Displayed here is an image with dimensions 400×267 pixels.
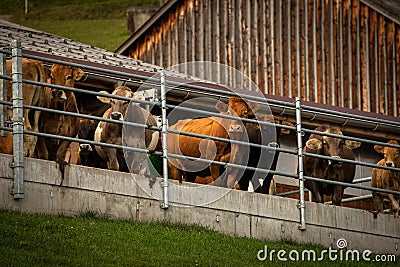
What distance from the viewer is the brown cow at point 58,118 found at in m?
16.8

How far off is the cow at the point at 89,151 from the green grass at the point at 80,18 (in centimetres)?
3276

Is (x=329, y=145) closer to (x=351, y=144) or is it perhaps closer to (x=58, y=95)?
(x=351, y=144)

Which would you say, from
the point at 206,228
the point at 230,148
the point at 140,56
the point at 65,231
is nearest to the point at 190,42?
the point at 140,56

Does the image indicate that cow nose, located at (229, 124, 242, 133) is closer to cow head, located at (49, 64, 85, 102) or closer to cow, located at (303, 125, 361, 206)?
cow, located at (303, 125, 361, 206)

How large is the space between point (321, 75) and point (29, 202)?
1651cm

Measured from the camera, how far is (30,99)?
16.4 metres

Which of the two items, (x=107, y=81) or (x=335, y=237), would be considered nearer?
(x=335, y=237)

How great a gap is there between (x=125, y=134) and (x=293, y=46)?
13.8 meters

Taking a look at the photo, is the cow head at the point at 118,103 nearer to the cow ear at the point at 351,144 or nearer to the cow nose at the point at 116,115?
the cow nose at the point at 116,115

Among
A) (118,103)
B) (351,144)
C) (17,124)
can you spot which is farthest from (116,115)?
(351,144)

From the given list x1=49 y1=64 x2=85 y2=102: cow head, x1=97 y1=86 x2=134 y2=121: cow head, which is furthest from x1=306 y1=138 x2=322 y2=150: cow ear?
x1=49 y1=64 x2=85 y2=102: cow head

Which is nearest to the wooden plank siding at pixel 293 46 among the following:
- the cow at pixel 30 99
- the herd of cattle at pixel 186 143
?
the herd of cattle at pixel 186 143

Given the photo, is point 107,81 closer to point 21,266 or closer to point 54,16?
point 21,266

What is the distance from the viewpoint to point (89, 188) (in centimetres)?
1553
